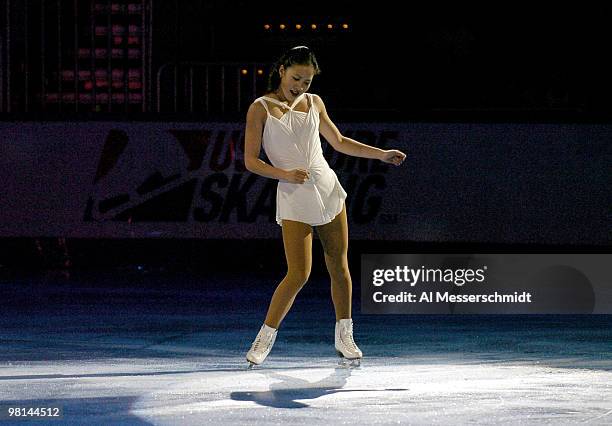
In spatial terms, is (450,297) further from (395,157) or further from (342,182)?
(342,182)

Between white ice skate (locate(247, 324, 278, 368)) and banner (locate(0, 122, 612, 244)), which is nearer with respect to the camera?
white ice skate (locate(247, 324, 278, 368))

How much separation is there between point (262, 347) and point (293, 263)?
1.55 feet

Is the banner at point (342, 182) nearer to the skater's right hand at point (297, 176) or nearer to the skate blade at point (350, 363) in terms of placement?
the skate blade at point (350, 363)

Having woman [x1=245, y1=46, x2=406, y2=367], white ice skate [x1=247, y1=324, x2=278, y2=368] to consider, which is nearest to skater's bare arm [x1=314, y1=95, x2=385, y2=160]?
woman [x1=245, y1=46, x2=406, y2=367]

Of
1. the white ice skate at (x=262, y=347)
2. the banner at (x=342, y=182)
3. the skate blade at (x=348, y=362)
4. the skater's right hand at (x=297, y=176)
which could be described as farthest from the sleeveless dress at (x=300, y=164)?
the banner at (x=342, y=182)

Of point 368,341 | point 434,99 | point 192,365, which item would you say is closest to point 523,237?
point 434,99

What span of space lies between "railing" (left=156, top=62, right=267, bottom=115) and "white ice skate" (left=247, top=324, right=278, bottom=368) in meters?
8.33

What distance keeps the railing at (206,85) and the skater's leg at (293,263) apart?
831 centimetres

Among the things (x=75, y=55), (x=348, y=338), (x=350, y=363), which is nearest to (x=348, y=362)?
(x=350, y=363)

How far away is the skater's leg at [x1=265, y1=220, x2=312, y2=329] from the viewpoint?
7.23 meters

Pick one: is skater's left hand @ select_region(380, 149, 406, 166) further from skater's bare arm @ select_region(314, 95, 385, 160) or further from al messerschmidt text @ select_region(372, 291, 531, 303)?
al messerschmidt text @ select_region(372, 291, 531, 303)

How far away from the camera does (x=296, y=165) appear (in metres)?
7.23

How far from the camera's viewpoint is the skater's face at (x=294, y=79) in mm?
7117

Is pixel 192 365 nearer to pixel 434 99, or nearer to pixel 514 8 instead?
pixel 434 99
